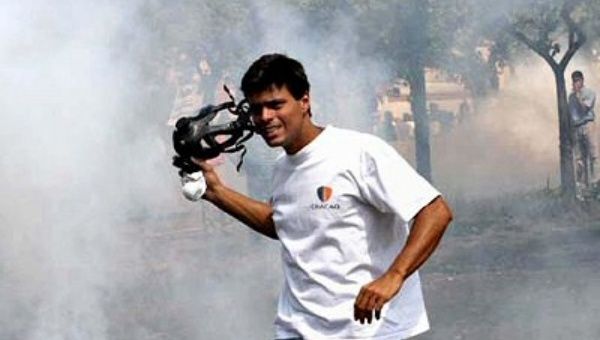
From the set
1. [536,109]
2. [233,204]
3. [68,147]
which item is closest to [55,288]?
[68,147]

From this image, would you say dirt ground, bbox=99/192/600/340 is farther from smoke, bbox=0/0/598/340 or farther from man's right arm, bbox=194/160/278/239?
man's right arm, bbox=194/160/278/239

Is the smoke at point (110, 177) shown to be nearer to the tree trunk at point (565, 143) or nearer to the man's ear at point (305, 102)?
the tree trunk at point (565, 143)

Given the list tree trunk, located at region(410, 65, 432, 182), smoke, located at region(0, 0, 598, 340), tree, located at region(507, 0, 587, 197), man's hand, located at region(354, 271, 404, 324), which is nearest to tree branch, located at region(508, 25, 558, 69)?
tree, located at region(507, 0, 587, 197)

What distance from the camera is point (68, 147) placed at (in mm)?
6309

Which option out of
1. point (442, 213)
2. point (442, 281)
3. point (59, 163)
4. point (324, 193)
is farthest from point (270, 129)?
point (442, 281)

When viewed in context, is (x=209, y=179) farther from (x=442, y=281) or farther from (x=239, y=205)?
(x=442, y=281)

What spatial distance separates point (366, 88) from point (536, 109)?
326 inches

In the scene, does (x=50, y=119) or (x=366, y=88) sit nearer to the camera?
(x=50, y=119)

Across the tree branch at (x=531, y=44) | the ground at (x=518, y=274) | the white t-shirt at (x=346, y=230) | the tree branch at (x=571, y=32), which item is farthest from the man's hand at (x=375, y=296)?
the tree branch at (x=531, y=44)

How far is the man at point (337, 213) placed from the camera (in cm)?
299

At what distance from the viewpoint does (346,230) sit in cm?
304

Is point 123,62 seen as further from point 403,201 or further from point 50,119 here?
point 403,201

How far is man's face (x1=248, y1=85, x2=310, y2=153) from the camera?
3.06 m

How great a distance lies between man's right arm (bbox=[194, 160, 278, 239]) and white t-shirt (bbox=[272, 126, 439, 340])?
0.27 meters
